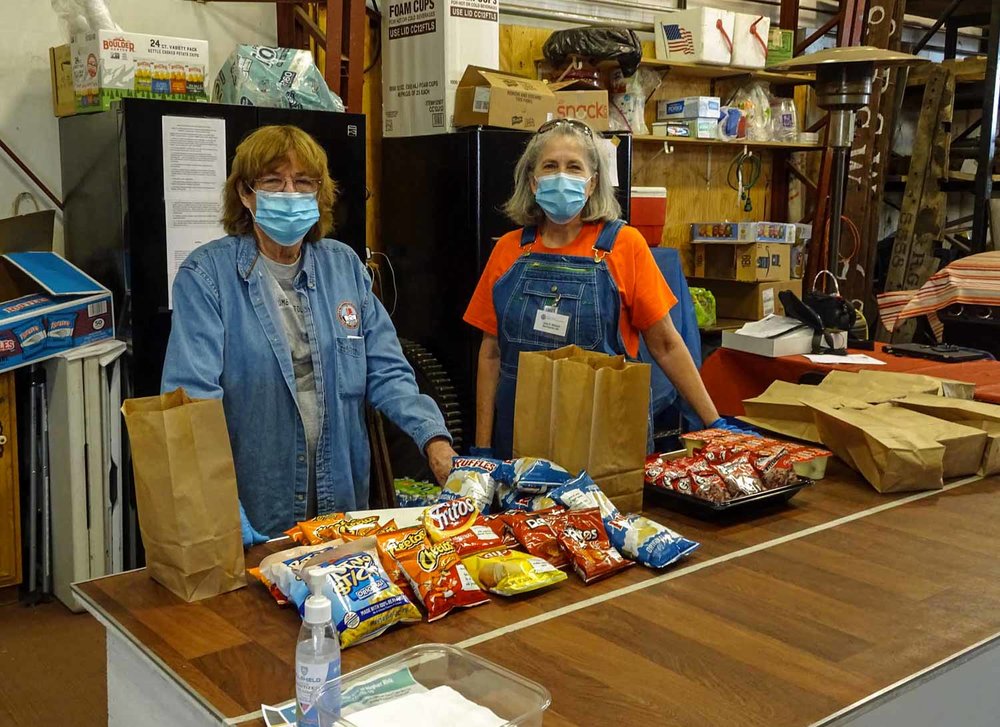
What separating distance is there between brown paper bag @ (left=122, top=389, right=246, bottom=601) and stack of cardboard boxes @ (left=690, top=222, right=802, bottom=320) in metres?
5.05

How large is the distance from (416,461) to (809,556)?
231 cm


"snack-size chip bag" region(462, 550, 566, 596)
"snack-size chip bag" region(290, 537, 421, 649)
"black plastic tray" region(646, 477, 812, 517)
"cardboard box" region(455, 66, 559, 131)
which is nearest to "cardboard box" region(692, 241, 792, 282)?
"cardboard box" region(455, 66, 559, 131)

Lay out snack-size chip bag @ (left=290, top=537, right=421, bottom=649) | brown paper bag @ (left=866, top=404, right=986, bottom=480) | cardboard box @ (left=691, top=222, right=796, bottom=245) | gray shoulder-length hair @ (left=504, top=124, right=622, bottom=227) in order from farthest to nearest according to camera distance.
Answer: cardboard box @ (left=691, top=222, right=796, bottom=245) → gray shoulder-length hair @ (left=504, top=124, right=622, bottom=227) → brown paper bag @ (left=866, top=404, right=986, bottom=480) → snack-size chip bag @ (left=290, top=537, right=421, bottom=649)

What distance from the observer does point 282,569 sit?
160 cm

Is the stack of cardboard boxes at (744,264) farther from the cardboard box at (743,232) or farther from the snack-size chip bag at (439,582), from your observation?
the snack-size chip bag at (439,582)

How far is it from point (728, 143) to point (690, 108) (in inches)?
17.4

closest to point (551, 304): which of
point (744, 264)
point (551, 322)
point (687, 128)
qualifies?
point (551, 322)

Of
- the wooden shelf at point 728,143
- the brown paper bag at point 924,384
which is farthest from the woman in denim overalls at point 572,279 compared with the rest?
the wooden shelf at point 728,143

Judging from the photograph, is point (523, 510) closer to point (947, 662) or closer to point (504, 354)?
point (947, 662)

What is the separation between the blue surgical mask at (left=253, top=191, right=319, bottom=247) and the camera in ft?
7.73

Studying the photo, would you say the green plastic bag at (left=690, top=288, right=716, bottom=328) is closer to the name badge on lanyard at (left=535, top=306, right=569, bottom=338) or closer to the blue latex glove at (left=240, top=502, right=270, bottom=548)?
the name badge on lanyard at (left=535, top=306, right=569, bottom=338)

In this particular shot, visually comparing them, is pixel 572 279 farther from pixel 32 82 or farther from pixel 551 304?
pixel 32 82

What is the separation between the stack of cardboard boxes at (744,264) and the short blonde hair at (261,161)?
4231mm

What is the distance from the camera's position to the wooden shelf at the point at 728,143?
5.86m
